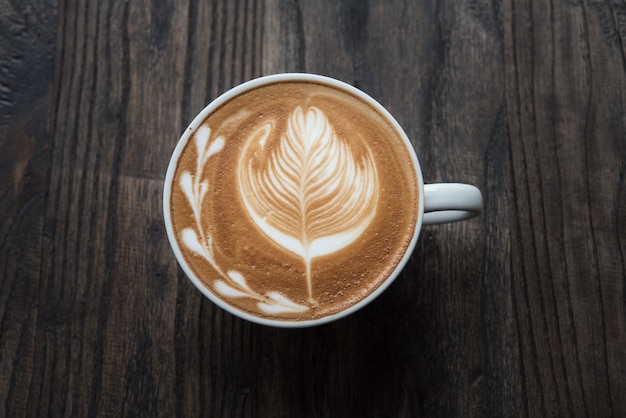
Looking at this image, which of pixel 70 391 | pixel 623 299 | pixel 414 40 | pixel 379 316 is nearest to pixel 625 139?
pixel 623 299

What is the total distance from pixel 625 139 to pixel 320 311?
688 mm

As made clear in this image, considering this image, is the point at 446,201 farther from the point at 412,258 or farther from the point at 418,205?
the point at 412,258

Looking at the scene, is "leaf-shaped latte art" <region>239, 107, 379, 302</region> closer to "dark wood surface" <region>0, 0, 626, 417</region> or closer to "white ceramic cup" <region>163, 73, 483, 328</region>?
"white ceramic cup" <region>163, 73, 483, 328</region>

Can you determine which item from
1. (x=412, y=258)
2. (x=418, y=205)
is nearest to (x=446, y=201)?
(x=418, y=205)

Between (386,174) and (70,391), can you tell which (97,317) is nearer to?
(70,391)

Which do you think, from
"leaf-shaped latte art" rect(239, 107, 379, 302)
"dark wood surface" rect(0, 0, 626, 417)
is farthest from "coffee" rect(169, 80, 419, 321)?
"dark wood surface" rect(0, 0, 626, 417)

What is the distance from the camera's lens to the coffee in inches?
34.9

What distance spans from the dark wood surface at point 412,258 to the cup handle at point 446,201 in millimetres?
145

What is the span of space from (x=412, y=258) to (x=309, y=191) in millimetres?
294

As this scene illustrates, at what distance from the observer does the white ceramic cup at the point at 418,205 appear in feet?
2.90

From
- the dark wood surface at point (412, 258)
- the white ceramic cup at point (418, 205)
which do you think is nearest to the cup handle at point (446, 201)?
the white ceramic cup at point (418, 205)

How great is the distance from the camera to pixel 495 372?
3.54ft

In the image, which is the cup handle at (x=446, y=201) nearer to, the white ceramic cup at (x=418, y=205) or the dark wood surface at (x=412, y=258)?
the white ceramic cup at (x=418, y=205)

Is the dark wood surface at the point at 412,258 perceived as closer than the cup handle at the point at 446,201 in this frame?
No
